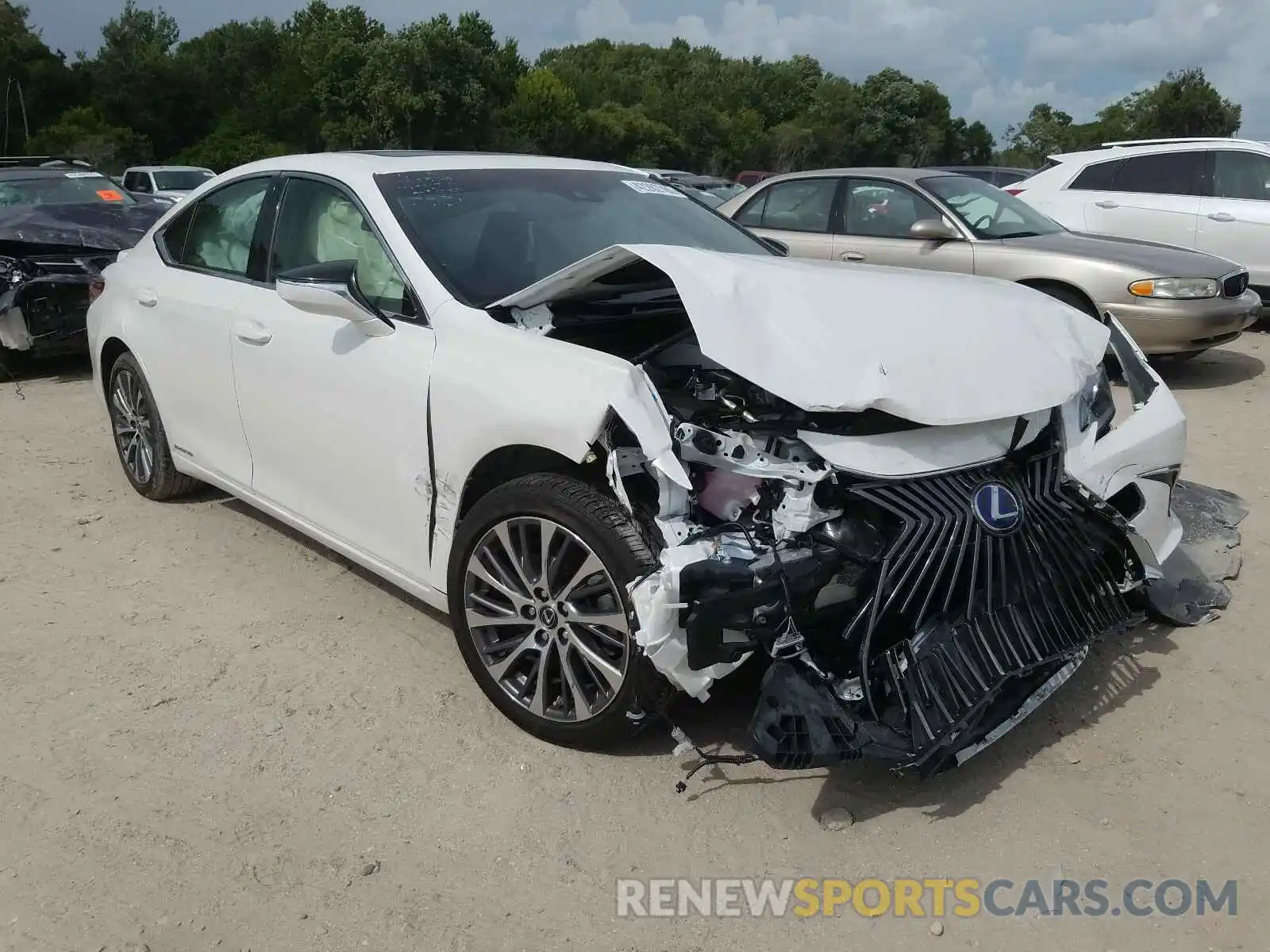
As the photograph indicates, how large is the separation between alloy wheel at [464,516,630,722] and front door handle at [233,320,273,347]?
140 centimetres

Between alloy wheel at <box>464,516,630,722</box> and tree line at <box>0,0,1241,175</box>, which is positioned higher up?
tree line at <box>0,0,1241,175</box>

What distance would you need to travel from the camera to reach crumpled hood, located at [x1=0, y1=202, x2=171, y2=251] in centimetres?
813

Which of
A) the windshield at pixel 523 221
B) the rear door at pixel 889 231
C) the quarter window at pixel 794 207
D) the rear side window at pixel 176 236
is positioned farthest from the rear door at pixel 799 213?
the rear side window at pixel 176 236

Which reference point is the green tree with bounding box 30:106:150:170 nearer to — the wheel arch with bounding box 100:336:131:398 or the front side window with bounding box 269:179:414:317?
the wheel arch with bounding box 100:336:131:398

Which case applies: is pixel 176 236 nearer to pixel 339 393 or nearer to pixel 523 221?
pixel 339 393

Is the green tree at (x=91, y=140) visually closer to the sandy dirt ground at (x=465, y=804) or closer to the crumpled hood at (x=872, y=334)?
the sandy dirt ground at (x=465, y=804)

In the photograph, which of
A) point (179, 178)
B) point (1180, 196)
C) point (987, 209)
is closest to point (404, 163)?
point (987, 209)

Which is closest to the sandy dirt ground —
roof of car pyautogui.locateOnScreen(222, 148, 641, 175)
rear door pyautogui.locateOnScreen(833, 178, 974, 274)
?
roof of car pyautogui.locateOnScreen(222, 148, 641, 175)

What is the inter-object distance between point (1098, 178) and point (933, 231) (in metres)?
3.39

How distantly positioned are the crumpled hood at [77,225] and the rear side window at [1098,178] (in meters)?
8.55

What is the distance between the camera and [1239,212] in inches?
367

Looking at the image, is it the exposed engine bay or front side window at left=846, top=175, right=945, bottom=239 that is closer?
the exposed engine bay

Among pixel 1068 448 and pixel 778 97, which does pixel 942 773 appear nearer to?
pixel 1068 448

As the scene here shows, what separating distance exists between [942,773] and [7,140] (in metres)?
44.2
